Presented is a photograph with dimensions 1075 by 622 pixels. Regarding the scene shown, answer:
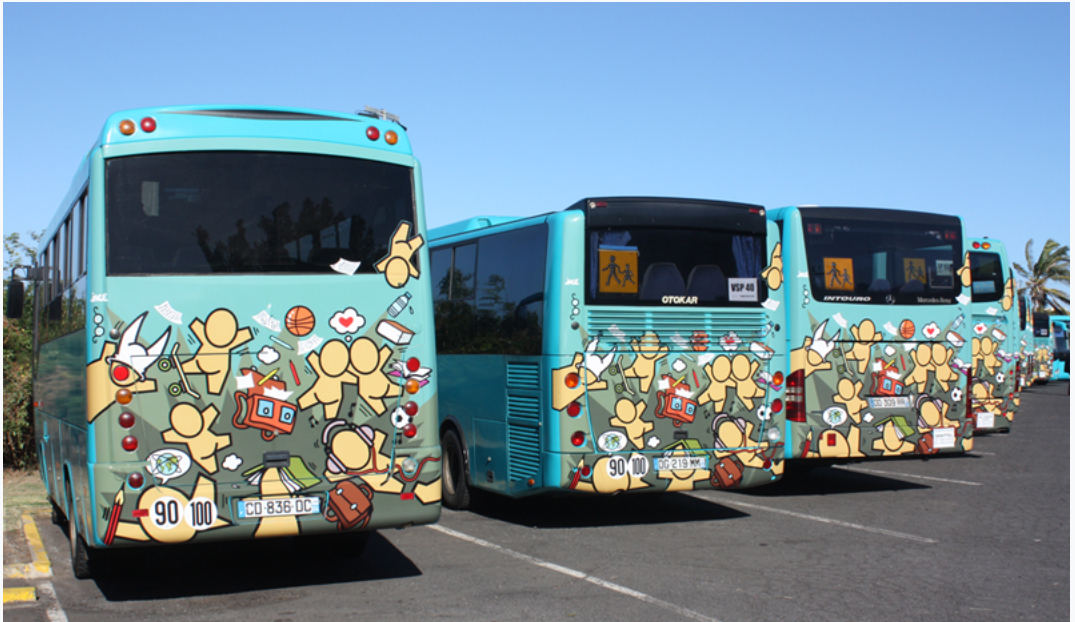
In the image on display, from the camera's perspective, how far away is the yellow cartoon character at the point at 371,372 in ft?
23.9

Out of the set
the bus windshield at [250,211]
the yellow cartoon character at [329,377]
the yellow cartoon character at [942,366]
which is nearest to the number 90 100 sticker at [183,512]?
the yellow cartoon character at [329,377]

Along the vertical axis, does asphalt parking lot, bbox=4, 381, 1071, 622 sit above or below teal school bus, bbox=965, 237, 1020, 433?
below

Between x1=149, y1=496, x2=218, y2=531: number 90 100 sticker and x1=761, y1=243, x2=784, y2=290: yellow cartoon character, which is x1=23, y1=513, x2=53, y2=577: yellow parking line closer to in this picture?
x1=149, y1=496, x2=218, y2=531: number 90 100 sticker

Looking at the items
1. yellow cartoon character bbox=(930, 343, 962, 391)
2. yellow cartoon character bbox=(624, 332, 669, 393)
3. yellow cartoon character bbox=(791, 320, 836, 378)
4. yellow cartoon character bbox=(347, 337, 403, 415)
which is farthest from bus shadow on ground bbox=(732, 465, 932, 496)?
yellow cartoon character bbox=(347, 337, 403, 415)

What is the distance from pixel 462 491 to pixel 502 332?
6.38 ft

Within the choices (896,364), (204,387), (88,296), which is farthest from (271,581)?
(896,364)

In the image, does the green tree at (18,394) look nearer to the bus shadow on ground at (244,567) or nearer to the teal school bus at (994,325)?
the bus shadow on ground at (244,567)

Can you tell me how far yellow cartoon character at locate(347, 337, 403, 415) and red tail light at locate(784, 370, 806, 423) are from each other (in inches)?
233

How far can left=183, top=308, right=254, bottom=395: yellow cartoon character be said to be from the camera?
6.94 metres

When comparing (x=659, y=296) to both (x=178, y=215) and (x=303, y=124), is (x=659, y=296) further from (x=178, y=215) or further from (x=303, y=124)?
(x=178, y=215)

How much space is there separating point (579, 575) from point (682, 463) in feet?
8.02

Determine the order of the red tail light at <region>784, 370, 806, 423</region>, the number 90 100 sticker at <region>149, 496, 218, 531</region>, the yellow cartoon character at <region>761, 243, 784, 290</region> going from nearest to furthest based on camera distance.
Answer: the number 90 100 sticker at <region>149, 496, 218, 531</region>
the yellow cartoon character at <region>761, 243, 784, 290</region>
the red tail light at <region>784, 370, 806, 423</region>

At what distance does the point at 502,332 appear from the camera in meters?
10.8

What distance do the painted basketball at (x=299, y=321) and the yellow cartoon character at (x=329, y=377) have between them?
6.5 inches
